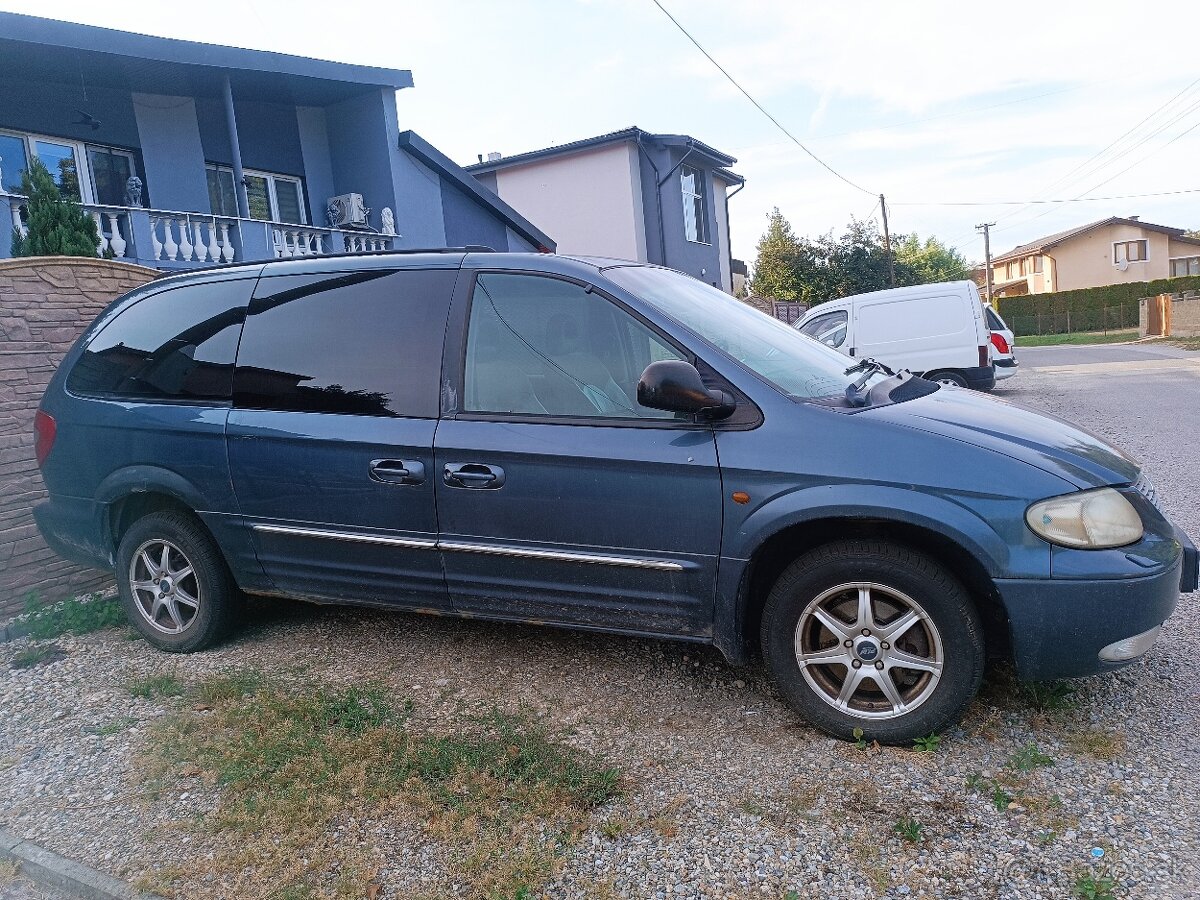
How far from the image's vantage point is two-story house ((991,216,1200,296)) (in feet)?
174

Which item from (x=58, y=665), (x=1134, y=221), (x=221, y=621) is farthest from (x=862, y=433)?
(x=1134, y=221)

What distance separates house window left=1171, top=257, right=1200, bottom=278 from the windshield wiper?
6020cm

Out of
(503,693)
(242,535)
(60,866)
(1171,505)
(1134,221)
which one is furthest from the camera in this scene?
(1134,221)

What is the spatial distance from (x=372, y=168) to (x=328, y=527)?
12.1m

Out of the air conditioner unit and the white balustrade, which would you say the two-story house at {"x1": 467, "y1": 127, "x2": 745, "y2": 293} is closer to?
the air conditioner unit

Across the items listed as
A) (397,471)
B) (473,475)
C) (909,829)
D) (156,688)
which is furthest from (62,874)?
(909,829)

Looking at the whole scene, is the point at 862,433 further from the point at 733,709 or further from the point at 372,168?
the point at 372,168

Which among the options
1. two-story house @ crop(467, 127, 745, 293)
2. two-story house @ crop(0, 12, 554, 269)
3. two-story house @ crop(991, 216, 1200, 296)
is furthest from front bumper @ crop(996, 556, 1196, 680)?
two-story house @ crop(991, 216, 1200, 296)

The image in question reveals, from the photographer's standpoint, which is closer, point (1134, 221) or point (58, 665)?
point (58, 665)

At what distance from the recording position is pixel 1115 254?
53844 millimetres

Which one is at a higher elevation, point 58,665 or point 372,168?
point 372,168

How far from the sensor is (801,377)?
→ 11.9ft

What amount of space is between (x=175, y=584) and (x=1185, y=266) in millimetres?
63544

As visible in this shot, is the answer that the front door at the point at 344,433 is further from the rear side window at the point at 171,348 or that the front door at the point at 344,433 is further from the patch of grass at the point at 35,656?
the patch of grass at the point at 35,656
